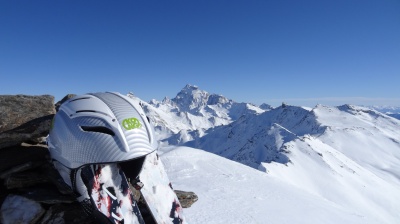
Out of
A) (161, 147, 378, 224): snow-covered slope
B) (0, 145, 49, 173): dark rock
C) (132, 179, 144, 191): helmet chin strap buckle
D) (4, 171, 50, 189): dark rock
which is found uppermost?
(0, 145, 49, 173): dark rock

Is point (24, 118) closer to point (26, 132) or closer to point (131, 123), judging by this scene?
point (26, 132)

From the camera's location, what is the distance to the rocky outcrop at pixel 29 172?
15.4 feet

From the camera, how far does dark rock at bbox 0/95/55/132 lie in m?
6.03

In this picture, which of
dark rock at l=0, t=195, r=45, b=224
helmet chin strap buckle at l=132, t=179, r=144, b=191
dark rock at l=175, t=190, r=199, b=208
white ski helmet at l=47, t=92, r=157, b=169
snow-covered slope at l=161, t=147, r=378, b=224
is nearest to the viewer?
white ski helmet at l=47, t=92, r=157, b=169

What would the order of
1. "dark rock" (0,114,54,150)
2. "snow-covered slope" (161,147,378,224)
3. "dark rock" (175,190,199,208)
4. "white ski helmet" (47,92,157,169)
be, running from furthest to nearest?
"snow-covered slope" (161,147,378,224), "dark rock" (175,190,199,208), "dark rock" (0,114,54,150), "white ski helmet" (47,92,157,169)

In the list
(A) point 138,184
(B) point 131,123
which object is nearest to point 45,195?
(A) point 138,184

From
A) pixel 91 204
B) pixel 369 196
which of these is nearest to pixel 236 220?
pixel 91 204

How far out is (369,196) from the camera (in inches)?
4651

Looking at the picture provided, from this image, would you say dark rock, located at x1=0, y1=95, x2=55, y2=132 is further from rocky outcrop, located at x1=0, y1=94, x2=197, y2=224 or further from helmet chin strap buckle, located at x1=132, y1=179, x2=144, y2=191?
helmet chin strap buckle, located at x1=132, y1=179, x2=144, y2=191

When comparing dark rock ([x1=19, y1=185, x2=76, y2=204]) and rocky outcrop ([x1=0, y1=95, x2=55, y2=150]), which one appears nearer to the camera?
dark rock ([x1=19, y1=185, x2=76, y2=204])

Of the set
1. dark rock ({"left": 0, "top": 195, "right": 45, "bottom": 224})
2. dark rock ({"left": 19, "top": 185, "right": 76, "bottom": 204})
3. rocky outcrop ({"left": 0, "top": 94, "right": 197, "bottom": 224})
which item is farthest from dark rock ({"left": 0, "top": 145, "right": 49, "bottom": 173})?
dark rock ({"left": 0, "top": 195, "right": 45, "bottom": 224})

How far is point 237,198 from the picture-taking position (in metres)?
18.0

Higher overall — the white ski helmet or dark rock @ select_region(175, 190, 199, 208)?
the white ski helmet

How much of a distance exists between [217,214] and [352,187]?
134 metres
